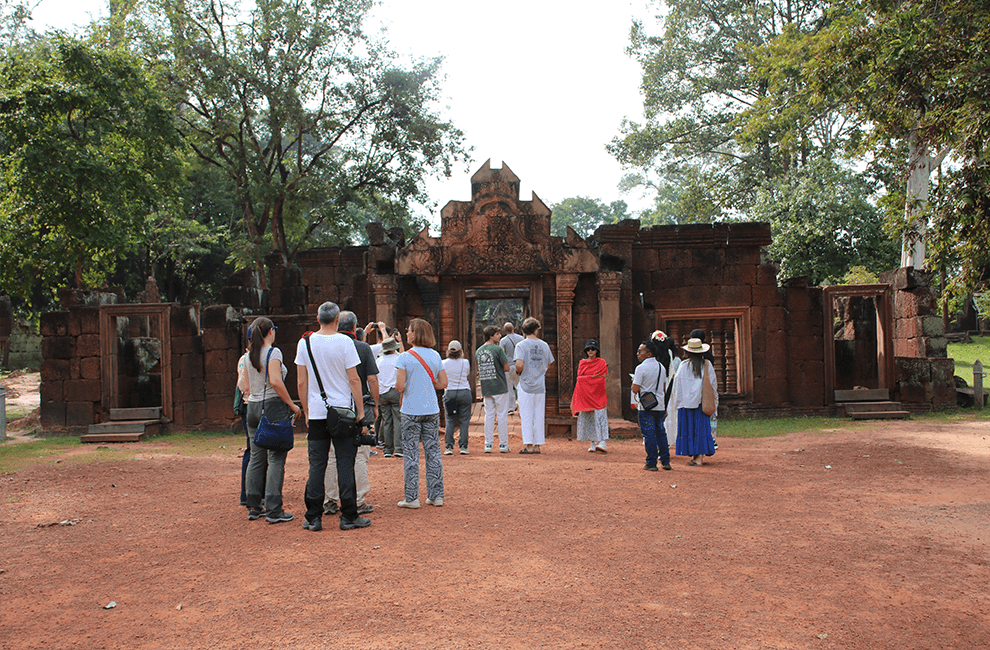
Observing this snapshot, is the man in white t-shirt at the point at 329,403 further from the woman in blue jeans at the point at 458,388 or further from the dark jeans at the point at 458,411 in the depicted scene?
the dark jeans at the point at 458,411

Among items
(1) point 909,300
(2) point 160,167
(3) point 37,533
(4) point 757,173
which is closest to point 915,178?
(1) point 909,300

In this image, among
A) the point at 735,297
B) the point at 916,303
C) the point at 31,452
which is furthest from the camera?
the point at 916,303

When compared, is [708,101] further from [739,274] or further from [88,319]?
[88,319]

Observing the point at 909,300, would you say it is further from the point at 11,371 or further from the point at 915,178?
the point at 11,371

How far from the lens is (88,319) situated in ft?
44.4

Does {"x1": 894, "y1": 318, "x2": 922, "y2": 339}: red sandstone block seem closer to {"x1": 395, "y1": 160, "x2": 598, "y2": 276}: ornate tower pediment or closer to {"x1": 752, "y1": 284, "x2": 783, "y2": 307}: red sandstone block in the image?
{"x1": 752, "y1": 284, "x2": 783, "y2": 307}: red sandstone block

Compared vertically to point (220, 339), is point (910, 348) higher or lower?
lower

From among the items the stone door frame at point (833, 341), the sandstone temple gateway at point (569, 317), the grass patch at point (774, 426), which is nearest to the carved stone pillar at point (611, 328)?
the sandstone temple gateway at point (569, 317)

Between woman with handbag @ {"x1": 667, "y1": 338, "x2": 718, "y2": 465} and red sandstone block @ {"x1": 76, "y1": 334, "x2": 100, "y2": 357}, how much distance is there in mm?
10954

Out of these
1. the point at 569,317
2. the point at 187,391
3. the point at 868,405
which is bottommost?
the point at 868,405

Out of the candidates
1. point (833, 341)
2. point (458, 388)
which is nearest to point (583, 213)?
point (833, 341)

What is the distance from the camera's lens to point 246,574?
4.50 meters

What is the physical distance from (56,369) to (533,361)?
31.6 ft

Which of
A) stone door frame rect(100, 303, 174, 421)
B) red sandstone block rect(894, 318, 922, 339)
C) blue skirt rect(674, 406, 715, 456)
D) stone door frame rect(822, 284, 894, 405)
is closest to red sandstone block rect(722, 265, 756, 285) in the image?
stone door frame rect(822, 284, 894, 405)
